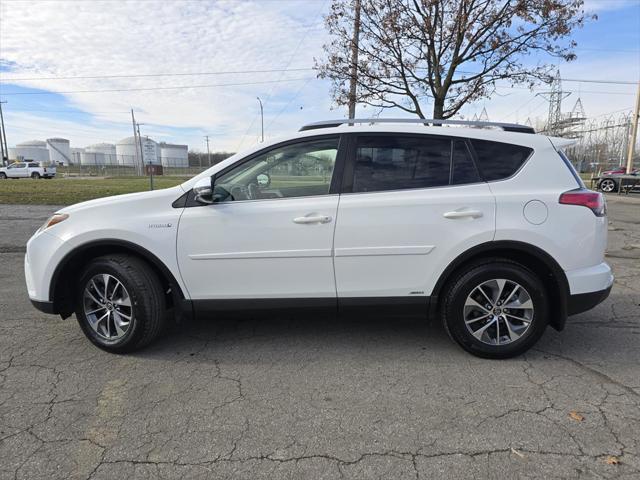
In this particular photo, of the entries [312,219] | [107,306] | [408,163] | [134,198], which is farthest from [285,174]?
[107,306]

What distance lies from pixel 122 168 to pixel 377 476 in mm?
76257

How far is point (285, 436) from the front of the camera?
2.54 metres

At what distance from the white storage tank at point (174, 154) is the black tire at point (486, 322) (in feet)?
328

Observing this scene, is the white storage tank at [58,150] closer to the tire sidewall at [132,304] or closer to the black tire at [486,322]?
the tire sidewall at [132,304]

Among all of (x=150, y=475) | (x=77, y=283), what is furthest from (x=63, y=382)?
(x=150, y=475)

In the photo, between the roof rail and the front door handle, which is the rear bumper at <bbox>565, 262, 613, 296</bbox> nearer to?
the roof rail

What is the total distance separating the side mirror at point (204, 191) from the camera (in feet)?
11.0

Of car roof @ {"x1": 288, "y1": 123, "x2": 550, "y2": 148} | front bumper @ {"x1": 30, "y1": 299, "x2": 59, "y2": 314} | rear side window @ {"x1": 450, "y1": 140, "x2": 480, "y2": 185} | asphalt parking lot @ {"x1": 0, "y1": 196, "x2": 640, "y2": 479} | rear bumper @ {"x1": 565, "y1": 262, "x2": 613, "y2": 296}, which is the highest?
car roof @ {"x1": 288, "y1": 123, "x2": 550, "y2": 148}

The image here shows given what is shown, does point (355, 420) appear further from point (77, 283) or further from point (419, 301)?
point (77, 283)

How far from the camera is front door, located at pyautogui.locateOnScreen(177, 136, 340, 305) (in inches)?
132

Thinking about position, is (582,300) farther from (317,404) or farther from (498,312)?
(317,404)

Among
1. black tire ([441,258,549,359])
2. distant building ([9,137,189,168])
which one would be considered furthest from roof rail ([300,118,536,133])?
distant building ([9,137,189,168])

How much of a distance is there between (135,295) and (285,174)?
4.97 ft

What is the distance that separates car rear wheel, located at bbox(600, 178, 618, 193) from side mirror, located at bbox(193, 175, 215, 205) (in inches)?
1101
